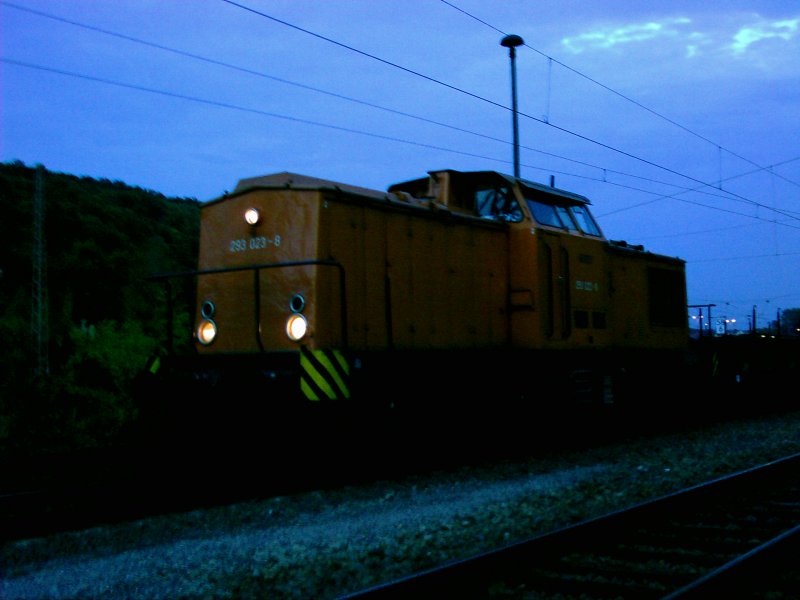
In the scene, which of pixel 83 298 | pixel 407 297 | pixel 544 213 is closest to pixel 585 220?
pixel 544 213

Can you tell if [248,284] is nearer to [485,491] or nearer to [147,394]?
[147,394]

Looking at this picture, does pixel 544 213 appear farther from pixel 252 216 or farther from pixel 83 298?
pixel 83 298

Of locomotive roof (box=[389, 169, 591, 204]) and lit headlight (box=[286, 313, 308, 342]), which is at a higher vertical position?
locomotive roof (box=[389, 169, 591, 204])

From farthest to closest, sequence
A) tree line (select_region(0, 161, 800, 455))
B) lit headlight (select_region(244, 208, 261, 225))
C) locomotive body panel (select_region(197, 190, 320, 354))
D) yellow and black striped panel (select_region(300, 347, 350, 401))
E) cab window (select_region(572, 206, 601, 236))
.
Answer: tree line (select_region(0, 161, 800, 455))
cab window (select_region(572, 206, 601, 236))
lit headlight (select_region(244, 208, 261, 225))
locomotive body panel (select_region(197, 190, 320, 354))
yellow and black striped panel (select_region(300, 347, 350, 401))

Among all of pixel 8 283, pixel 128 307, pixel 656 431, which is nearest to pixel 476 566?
pixel 656 431

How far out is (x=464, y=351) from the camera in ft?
27.3

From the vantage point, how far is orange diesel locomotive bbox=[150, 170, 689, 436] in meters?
7.10

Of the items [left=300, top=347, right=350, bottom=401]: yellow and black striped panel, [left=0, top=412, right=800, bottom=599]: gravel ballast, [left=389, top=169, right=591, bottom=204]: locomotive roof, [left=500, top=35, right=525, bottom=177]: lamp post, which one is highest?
[left=500, top=35, right=525, bottom=177]: lamp post

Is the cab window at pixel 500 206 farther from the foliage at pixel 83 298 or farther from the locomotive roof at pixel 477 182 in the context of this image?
the foliage at pixel 83 298

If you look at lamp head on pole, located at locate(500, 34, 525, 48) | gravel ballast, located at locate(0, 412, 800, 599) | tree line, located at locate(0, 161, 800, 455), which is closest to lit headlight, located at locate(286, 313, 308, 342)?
gravel ballast, located at locate(0, 412, 800, 599)

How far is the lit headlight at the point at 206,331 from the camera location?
8016mm

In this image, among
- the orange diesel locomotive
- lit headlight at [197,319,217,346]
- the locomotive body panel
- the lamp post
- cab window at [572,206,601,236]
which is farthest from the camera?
the lamp post

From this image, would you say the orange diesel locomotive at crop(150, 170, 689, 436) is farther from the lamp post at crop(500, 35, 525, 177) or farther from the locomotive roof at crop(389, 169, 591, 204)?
the lamp post at crop(500, 35, 525, 177)

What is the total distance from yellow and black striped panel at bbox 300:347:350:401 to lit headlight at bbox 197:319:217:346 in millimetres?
1685
